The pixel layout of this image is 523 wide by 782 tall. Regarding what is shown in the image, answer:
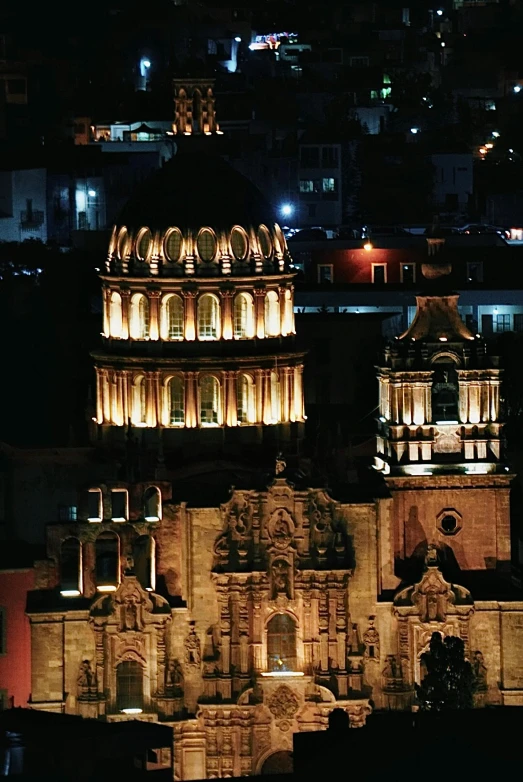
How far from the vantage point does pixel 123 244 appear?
399 ft

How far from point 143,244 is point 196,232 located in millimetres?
1602

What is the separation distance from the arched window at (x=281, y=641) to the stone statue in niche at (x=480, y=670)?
A: 15.9ft

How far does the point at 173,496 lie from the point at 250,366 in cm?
726

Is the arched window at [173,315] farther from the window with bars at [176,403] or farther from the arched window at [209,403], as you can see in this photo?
the arched window at [209,403]

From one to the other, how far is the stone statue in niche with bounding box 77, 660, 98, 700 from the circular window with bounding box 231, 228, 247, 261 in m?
14.9

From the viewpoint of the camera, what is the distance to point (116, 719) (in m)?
111

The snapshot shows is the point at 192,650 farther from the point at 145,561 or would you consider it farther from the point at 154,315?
the point at 154,315

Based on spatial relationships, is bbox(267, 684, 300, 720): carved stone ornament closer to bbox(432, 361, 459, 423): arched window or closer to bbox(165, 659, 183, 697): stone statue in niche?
bbox(165, 659, 183, 697): stone statue in niche

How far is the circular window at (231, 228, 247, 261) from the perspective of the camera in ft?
397

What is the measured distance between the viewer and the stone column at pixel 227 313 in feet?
394

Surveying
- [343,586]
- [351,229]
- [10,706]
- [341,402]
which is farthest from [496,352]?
[351,229]

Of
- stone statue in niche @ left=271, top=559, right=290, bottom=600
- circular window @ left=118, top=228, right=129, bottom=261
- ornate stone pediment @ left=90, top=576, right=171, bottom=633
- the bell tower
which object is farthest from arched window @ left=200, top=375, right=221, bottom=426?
ornate stone pediment @ left=90, top=576, right=171, bottom=633

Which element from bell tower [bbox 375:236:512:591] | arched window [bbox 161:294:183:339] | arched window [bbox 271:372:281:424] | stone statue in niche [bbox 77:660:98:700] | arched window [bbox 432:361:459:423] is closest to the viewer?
stone statue in niche [bbox 77:660:98:700]

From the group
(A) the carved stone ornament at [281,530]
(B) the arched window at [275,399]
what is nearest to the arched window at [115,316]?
(B) the arched window at [275,399]
